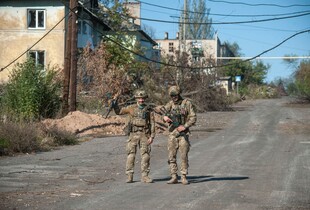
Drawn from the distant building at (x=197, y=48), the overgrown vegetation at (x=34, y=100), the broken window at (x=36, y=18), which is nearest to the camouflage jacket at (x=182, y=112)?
the overgrown vegetation at (x=34, y=100)

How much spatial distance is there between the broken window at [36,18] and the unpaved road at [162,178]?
Result: 2188cm

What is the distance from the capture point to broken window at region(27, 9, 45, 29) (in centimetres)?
3865

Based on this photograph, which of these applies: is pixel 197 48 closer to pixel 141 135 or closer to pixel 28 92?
pixel 28 92

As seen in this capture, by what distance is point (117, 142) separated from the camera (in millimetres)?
18484

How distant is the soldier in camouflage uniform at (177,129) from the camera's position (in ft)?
32.1

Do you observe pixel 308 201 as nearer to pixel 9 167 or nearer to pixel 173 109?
pixel 173 109

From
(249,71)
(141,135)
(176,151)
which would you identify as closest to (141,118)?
(141,135)

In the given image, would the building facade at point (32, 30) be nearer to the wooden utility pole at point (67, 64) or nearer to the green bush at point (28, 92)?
the green bush at point (28, 92)

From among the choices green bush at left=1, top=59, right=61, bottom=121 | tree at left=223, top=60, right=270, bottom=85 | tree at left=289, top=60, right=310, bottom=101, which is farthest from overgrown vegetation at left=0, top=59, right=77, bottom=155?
tree at left=223, top=60, right=270, bottom=85

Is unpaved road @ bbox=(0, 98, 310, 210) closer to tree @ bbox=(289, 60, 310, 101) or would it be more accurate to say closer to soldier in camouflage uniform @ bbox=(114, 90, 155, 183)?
soldier in camouflage uniform @ bbox=(114, 90, 155, 183)

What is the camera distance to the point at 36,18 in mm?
38750

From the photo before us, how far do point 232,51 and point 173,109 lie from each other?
11193 cm

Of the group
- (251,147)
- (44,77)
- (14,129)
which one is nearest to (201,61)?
(44,77)

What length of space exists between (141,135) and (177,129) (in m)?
0.71
